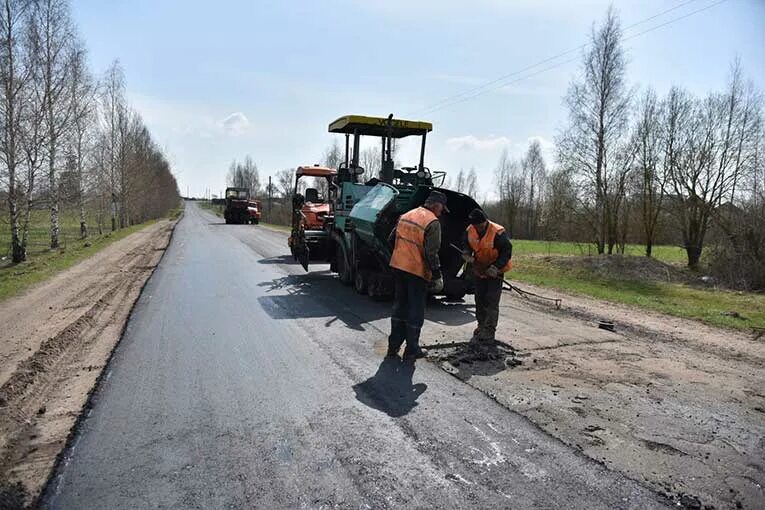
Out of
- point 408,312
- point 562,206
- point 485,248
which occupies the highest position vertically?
point 562,206

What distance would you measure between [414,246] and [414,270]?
272mm

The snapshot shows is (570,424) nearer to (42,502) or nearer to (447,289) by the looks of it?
(42,502)

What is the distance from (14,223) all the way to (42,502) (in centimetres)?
1763

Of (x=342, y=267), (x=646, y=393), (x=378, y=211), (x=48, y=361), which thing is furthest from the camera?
(x=342, y=267)

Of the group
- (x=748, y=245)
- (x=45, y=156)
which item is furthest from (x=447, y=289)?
(x=45, y=156)

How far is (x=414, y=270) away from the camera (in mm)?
5953

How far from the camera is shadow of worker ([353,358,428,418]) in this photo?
Result: 4.48 metres

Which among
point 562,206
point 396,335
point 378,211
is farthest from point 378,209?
point 562,206

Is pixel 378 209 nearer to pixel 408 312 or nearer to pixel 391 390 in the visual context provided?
pixel 408 312

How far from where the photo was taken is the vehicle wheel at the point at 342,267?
35.5 ft

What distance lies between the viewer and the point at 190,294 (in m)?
9.89

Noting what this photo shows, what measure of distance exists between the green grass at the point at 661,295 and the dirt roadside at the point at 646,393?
1.44m

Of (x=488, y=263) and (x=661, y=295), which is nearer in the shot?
(x=488, y=263)

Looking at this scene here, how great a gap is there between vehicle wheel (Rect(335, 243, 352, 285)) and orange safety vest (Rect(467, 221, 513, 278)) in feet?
14.8
